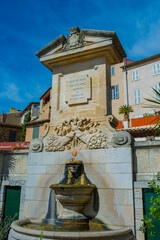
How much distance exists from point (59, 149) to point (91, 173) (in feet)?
4.63

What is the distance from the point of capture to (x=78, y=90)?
25.3ft

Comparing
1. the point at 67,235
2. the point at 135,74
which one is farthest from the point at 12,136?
the point at 67,235

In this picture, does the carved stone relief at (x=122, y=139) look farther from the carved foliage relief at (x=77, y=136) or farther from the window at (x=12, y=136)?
the window at (x=12, y=136)

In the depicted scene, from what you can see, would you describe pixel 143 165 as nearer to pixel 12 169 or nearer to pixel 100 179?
pixel 100 179

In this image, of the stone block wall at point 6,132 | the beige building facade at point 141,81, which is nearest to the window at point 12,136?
the stone block wall at point 6,132

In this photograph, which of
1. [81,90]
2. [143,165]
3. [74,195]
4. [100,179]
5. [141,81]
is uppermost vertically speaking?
[141,81]

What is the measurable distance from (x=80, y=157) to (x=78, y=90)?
243cm

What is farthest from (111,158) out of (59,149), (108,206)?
(59,149)

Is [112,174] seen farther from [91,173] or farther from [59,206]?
[59,206]

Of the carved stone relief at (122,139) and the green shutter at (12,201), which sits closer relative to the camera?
the carved stone relief at (122,139)

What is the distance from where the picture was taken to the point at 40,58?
8.55m

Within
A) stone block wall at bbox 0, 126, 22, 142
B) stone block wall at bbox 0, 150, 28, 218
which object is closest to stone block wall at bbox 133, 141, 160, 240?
stone block wall at bbox 0, 150, 28, 218

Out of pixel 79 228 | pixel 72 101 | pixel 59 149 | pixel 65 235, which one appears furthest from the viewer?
pixel 72 101

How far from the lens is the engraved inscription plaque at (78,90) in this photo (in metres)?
7.55
